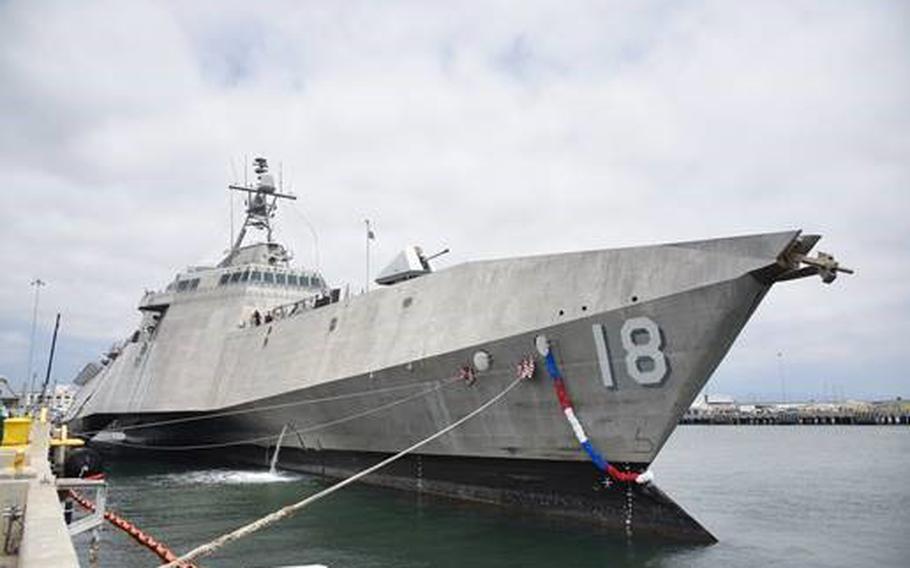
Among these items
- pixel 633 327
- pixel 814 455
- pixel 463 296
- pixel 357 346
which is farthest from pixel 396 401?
pixel 814 455

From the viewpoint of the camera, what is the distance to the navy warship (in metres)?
9.70

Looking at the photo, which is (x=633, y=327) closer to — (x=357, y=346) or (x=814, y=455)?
(x=357, y=346)

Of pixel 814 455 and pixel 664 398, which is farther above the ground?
pixel 664 398

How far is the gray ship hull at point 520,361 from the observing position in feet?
31.9

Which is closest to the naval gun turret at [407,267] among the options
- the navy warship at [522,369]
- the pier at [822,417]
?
the navy warship at [522,369]

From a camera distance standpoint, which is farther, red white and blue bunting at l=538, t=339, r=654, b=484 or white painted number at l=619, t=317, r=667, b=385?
red white and blue bunting at l=538, t=339, r=654, b=484

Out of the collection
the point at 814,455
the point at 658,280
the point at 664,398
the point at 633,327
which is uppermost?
the point at 658,280

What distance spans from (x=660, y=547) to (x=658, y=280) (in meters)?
3.68

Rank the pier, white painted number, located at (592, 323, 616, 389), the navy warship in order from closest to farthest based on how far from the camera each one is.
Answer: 1. the navy warship
2. white painted number, located at (592, 323, 616, 389)
3. the pier

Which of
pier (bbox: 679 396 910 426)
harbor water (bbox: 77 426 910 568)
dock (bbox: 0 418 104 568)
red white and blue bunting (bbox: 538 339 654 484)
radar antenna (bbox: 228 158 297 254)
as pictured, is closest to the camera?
dock (bbox: 0 418 104 568)

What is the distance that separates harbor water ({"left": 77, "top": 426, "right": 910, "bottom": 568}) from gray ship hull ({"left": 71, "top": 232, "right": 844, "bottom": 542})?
58 centimetres

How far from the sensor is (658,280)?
9844 millimetres

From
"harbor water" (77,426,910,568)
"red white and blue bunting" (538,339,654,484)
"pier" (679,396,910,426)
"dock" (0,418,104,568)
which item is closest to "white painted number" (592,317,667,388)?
"red white and blue bunting" (538,339,654,484)

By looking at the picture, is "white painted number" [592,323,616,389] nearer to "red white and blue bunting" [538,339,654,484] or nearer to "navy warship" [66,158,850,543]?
"navy warship" [66,158,850,543]
